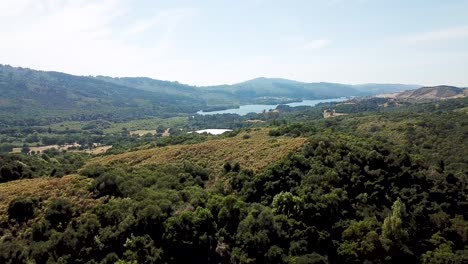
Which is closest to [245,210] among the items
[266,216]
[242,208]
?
[242,208]

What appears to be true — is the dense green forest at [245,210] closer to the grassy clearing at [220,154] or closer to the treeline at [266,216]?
the treeline at [266,216]

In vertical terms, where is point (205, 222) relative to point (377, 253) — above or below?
above

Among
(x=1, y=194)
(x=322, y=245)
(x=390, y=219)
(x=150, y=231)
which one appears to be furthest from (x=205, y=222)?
(x=1, y=194)

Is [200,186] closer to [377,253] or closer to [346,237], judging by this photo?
[346,237]

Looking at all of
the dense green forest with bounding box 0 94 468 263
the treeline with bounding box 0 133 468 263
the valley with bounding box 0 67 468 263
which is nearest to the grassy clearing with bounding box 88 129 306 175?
the valley with bounding box 0 67 468 263

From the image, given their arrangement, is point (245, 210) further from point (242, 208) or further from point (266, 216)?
point (266, 216)

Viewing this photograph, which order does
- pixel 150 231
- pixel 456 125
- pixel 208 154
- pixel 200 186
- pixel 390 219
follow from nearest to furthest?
1. pixel 150 231
2. pixel 390 219
3. pixel 200 186
4. pixel 208 154
5. pixel 456 125

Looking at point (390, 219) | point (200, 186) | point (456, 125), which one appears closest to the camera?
point (390, 219)
